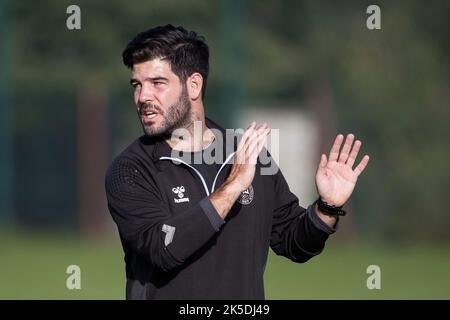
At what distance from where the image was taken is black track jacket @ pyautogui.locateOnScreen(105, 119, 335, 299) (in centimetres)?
498

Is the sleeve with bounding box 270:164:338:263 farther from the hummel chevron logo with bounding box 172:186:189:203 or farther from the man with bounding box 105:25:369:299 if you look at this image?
the hummel chevron logo with bounding box 172:186:189:203

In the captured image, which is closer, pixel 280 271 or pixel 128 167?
pixel 128 167

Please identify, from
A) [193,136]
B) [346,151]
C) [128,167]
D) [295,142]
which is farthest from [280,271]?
[128,167]

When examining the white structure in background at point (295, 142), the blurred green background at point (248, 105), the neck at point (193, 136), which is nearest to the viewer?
the neck at point (193, 136)

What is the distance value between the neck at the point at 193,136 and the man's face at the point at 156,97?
0.07m

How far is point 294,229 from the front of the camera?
5598 mm

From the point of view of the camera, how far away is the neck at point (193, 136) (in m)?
5.45

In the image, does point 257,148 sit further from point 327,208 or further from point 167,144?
point 327,208

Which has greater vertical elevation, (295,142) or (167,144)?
(295,142)

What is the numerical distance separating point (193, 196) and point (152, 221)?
295 mm

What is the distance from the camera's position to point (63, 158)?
2002cm

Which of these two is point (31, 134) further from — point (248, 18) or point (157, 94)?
point (157, 94)

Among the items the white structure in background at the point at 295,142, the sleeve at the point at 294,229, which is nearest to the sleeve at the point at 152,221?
the sleeve at the point at 294,229

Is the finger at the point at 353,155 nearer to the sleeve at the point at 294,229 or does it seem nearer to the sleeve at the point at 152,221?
the sleeve at the point at 294,229
